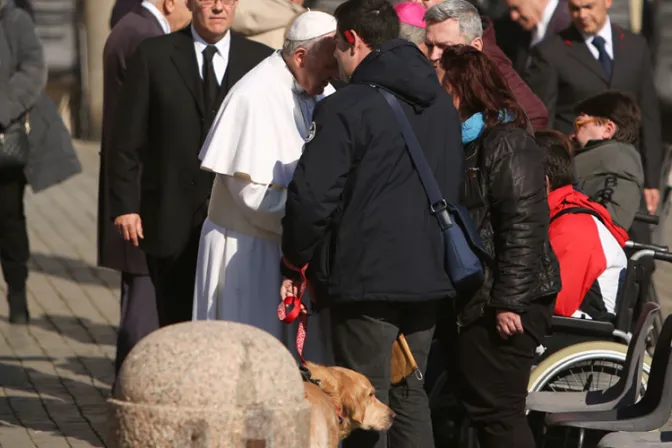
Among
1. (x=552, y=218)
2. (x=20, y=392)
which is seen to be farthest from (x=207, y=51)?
(x=20, y=392)

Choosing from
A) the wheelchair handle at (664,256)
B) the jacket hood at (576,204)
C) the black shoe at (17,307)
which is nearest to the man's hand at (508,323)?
the jacket hood at (576,204)

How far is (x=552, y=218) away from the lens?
7.11 m

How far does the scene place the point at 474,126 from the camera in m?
6.30

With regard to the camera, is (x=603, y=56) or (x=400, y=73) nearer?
(x=400, y=73)

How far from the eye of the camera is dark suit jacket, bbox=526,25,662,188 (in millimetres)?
9406

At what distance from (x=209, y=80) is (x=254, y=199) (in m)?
1.21

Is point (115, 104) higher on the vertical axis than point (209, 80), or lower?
lower

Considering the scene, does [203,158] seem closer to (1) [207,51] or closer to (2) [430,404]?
(1) [207,51]

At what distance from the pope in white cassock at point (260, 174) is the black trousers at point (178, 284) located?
580 mm

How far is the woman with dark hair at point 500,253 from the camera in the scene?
6.20 metres

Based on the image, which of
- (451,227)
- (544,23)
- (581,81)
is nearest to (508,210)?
(451,227)

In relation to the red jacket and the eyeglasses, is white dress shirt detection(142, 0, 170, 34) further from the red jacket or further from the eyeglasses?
the eyeglasses

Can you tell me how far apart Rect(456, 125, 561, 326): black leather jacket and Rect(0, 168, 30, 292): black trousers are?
16.0 ft

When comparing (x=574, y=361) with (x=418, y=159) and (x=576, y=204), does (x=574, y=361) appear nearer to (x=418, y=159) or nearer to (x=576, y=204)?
(x=576, y=204)
